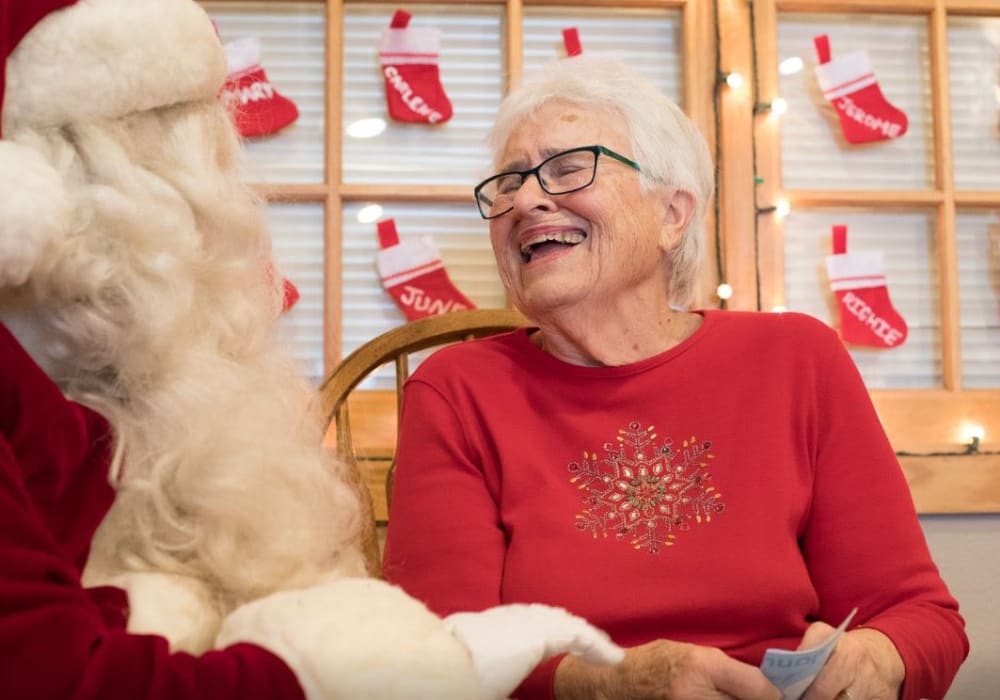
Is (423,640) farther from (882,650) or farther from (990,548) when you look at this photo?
(990,548)

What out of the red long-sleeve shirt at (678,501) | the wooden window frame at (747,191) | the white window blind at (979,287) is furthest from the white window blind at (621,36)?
the red long-sleeve shirt at (678,501)

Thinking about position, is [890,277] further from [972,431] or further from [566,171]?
[566,171]

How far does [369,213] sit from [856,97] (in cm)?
109

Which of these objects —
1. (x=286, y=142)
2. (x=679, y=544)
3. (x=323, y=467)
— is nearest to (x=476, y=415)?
(x=679, y=544)

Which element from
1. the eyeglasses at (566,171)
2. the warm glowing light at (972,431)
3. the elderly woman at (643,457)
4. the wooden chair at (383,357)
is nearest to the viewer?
the elderly woman at (643,457)

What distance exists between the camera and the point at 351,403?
219 centimetres

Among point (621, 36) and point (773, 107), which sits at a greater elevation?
point (621, 36)

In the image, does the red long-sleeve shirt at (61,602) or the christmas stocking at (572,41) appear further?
the christmas stocking at (572,41)

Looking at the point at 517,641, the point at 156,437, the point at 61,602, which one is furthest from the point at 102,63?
the point at 517,641

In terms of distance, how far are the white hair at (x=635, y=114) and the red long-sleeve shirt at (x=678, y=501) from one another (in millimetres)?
245

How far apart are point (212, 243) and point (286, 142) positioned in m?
1.40

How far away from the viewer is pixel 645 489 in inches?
55.3

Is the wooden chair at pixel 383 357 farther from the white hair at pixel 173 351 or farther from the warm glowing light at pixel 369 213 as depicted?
the white hair at pixel 173 351

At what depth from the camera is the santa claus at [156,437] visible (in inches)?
29.1
